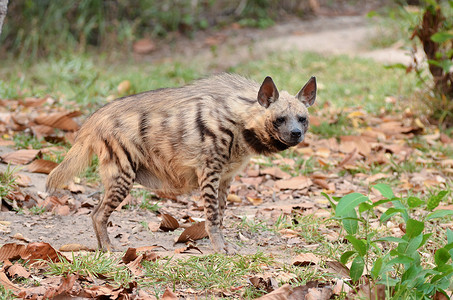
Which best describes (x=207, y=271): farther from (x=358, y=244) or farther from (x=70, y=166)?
(x=70, y=166)

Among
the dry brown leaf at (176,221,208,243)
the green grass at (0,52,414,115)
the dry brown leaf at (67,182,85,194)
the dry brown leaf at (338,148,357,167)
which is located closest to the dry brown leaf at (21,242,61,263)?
the dry brown leaf at (176,221,208,243)

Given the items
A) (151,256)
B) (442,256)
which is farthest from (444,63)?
(151,256)

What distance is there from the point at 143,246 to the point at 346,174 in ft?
8.63

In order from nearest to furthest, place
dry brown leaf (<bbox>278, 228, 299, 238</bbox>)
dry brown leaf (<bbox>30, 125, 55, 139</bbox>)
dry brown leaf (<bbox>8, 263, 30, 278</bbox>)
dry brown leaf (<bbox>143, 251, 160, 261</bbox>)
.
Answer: dry brown leaf (<bbox>8, 263, 30, 278</bbox>)
dry brown leaf (<bbox>143, 251, 160, 261</bbox>)
dry brown leaf (<bbox>278, 228, 299, 238</bbox>)
dry brown leaf (<bbox>30, 125, 55, 139</bbox>)

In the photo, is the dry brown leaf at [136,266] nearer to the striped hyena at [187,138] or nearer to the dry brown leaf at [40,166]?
the striped hyena at [187,138]

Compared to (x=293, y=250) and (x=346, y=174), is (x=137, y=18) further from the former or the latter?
(x=293, y=250)

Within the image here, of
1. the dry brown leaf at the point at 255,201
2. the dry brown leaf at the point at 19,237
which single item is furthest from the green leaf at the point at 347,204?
the dry brown leaf at the point at 255,201

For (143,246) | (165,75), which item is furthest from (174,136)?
(165,75)

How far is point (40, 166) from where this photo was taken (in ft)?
16.7

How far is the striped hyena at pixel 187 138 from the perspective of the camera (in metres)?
3.98

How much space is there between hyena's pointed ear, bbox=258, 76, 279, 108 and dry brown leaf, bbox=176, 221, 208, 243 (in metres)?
1.00

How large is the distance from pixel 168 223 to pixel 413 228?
6.55 feet

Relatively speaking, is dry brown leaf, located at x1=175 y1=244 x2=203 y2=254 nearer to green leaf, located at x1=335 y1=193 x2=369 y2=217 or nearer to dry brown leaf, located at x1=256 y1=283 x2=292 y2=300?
dry brown leaf, located at x1=256 y1=283 x2=292 y2=300

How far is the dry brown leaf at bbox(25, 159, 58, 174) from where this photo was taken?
507 centimetres
